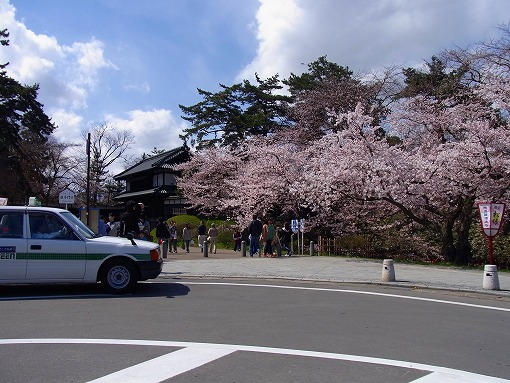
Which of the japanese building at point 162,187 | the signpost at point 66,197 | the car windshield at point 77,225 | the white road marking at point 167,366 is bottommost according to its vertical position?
the white road marking at point 167,366

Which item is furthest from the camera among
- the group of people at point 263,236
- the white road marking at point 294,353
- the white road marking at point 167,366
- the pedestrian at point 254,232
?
the group of people at point 263,236

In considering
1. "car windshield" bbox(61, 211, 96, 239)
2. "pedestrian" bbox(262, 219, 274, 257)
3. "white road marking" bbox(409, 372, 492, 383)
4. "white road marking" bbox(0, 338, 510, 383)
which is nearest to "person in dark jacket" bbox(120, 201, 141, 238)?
"car windshield" bbox(61, 211, 96, 239)

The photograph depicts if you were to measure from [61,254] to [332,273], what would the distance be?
7.72 metres

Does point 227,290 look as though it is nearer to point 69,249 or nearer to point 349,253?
point 69,249

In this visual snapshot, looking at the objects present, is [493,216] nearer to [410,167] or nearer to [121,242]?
[410,167]

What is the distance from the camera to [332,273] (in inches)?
559

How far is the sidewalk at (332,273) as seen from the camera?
41.0ft

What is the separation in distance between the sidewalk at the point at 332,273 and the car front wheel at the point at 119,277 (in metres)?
3.23

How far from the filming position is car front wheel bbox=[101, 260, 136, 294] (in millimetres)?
10008

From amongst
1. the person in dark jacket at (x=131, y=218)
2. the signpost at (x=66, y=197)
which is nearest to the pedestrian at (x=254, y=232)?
the person in dark jacket at (x=131, y=218)

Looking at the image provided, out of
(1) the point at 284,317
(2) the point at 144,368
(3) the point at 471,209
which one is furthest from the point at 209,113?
(2) the point at 144,368

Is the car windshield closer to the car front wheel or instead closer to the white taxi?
the white taxi

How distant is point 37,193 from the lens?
46.4m

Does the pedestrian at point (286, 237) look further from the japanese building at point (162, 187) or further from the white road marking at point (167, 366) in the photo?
the japanese building at point (162, 187)
